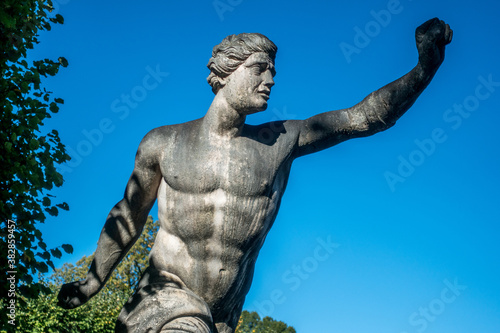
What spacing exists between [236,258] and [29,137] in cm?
372

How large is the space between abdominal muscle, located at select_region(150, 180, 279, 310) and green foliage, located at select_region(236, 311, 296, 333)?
50.5ft

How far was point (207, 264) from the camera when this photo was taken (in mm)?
4844

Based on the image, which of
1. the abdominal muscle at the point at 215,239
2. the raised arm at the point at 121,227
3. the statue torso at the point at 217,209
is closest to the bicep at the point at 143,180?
the raised arm at the point at 121,227

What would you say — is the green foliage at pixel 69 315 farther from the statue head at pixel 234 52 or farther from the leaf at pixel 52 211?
the statue head at pixel 234 52

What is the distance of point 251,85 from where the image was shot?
195 inches

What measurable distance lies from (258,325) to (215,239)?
19508mm

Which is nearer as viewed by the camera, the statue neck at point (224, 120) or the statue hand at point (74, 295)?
the statue neck at point (224, 120)

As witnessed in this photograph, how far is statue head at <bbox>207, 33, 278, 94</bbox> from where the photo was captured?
5.00 metres

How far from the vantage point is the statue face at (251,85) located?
16.3 feet

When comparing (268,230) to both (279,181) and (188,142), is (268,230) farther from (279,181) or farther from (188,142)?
(188,142)

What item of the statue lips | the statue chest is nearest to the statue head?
the statue lips

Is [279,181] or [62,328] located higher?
[62,328]

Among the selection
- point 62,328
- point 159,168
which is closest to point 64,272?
point 62,328

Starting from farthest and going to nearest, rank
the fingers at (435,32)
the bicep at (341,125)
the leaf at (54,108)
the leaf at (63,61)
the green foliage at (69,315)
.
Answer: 1. the green foliage at (69,315)
2. the leaf at (63,61)
3. the leaf at (54,108)
4. the bicep at (341,125)
5. the fingers at (435,32)
